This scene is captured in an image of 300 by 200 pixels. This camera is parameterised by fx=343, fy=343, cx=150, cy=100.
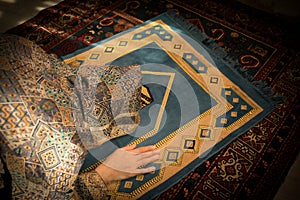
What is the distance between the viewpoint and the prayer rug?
1416mm

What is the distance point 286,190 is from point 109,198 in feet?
2.26

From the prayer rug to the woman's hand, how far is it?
0.12 feet

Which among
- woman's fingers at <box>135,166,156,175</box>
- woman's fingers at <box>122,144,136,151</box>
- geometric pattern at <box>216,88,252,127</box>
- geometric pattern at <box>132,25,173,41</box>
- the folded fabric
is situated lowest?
woman's fingers at <box>135,166,156,175</box>

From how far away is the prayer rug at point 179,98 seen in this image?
55.7 inches

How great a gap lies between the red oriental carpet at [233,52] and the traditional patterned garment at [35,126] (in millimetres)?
458

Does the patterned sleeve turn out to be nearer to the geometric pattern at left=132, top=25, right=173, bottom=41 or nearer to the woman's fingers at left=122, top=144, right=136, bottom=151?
the woman's fingers at left=122, top=144, right=136, bottom=151

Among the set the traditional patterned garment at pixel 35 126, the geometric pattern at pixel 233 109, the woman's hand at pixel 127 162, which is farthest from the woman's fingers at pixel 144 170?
the geometric pattern at pixel 233 109

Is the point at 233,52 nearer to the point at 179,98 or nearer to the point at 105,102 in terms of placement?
the point at 179,98

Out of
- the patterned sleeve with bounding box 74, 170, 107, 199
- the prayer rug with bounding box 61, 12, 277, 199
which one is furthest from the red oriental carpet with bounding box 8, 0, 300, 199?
the patterned sleeve with bounding box 74, 170, 107, 199

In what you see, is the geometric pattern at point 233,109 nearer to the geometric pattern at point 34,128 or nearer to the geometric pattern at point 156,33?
the geometric pattern at point 156,33

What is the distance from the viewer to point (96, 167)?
140 centimetres

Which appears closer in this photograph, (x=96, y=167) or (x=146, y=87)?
(x=96, y=167)

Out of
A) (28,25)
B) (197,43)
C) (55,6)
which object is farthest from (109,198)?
(55,6)

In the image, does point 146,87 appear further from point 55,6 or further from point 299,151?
point 55,6
